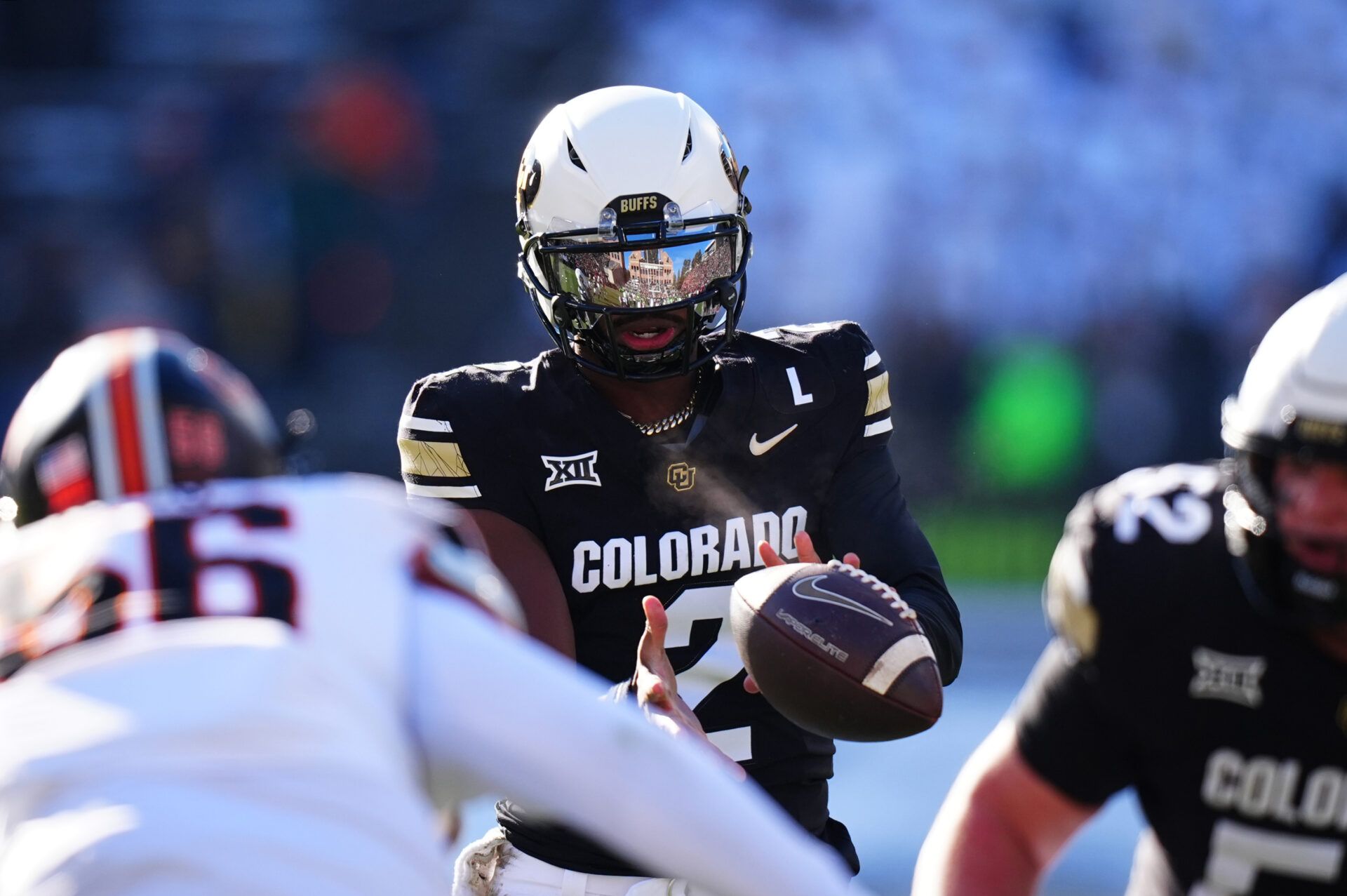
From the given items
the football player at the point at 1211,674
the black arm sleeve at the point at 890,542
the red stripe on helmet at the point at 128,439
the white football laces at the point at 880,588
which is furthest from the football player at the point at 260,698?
the black arm sleeve at the point at 890,542

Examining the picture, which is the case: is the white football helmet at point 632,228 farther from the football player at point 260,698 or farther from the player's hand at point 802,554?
the football player at point 260,698

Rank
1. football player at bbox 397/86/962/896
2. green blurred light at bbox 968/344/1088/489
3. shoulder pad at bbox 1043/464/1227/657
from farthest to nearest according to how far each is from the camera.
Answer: green blurred light at bbox 968/344/1088/489
football player at bbox 397/86/962/896
shoulder pad at bbox 1043/464/1227/657

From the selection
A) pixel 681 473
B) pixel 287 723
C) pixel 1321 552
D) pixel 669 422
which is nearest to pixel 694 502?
pixel 681 473

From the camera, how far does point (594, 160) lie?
289 cm

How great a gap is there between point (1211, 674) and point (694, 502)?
3.74ft

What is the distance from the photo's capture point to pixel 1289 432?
1711mm

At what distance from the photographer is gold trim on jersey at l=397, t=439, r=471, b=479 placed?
2.77 m

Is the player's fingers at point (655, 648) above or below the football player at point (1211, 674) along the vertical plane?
below

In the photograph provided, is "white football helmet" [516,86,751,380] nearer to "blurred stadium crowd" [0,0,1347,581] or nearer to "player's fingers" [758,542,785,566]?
"player's fingers" [758,542,785,566]

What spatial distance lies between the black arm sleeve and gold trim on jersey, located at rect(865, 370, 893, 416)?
76 mm

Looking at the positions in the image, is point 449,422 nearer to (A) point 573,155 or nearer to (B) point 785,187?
(A) point 573,155

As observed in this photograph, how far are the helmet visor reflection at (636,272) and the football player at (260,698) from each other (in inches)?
46.0

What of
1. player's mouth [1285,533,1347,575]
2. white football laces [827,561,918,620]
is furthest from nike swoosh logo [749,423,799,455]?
player's mouth [1285,533,1347,575]

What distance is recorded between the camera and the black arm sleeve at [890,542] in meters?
2.66
